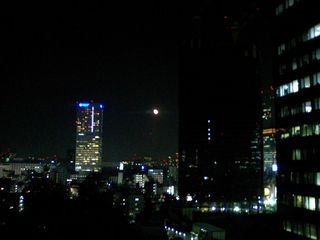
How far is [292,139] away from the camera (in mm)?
22172

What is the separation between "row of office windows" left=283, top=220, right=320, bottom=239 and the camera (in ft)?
63.1

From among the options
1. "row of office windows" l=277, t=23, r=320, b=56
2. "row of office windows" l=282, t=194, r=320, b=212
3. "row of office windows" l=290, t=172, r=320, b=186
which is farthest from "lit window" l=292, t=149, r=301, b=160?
"row of office windows" l=277, t=23, r=320, b=56

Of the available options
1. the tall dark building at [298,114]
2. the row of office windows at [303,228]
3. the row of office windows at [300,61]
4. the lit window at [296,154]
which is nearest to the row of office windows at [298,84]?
the tall dark building at [298,114]

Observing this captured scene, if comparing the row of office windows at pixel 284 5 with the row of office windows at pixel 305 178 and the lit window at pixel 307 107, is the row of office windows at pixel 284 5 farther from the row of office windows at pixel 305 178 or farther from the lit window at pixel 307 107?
the row of office windows at pixel 305 178

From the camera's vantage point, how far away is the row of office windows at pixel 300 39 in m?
20.2

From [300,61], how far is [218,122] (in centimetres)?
5613

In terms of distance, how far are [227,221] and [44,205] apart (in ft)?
77.5

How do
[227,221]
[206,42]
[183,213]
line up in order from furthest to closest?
[206,42] < [183,213] < [227,221]

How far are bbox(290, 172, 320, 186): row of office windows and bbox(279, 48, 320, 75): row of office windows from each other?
234 inches

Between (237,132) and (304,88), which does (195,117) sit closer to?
(237,132)

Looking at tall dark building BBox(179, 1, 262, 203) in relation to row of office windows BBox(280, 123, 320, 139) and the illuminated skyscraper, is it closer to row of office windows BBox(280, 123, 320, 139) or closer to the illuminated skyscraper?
row of office windows BBox(280, 123, 320, 139)

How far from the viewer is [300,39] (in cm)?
2148

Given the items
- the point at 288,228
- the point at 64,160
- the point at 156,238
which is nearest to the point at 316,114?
the point at 288,228

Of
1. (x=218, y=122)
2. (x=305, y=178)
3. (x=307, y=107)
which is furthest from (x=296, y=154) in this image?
(x=218, y=122)
